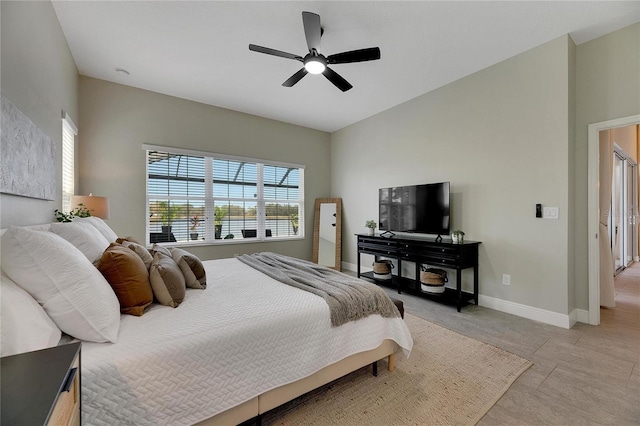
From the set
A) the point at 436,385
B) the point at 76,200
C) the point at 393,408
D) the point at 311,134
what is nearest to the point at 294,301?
the point at 393,408

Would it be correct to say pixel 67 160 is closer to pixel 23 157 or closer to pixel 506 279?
pixel 23 157

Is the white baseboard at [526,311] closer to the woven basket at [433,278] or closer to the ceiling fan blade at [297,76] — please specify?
the woven basket at [433,278]

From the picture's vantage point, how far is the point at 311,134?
5.60 m

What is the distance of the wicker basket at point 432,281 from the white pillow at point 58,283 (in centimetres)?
324

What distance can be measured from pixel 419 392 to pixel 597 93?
3436 millimetres

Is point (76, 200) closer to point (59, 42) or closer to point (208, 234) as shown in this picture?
point (59, 42)

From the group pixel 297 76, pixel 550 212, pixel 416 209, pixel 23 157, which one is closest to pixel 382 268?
pixel 416 209

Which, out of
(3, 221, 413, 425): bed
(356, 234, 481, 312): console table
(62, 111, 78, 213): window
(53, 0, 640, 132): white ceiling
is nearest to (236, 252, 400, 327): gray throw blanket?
(3, 221, 413, 425): bed

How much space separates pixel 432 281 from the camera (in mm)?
3387

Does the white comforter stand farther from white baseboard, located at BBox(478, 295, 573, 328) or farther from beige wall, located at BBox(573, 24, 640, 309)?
beige wall, located at BBox(573, 24, 640, 309)

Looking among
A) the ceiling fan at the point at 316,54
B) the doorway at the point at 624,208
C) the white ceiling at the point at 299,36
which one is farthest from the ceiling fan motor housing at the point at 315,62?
the doorway at the point at 624,208

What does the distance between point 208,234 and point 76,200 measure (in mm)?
1918

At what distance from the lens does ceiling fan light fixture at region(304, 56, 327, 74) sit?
2504 millimetres

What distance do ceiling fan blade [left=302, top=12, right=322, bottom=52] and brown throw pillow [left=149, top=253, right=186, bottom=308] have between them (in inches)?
83.3
